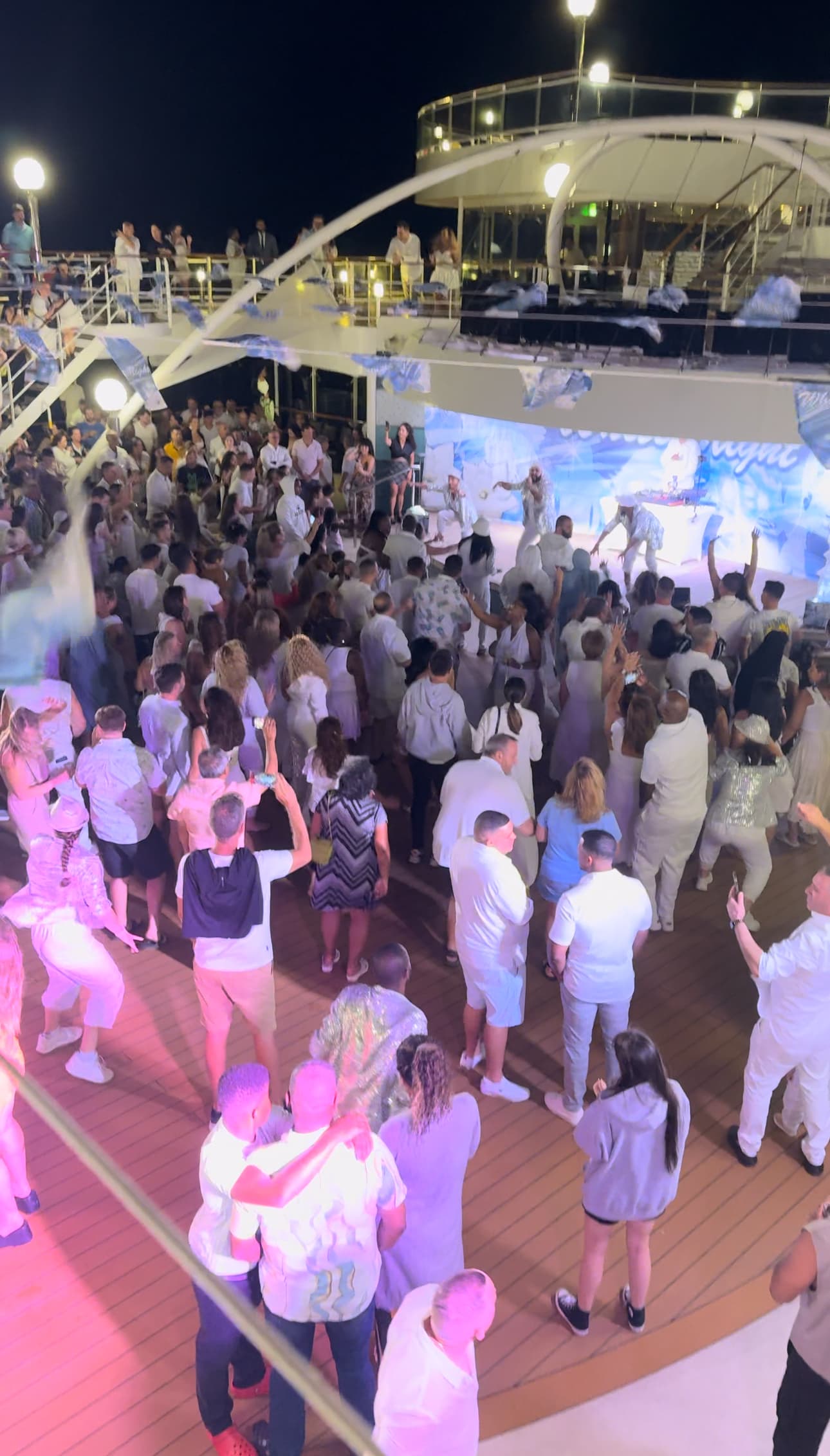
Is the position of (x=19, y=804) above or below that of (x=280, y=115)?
below

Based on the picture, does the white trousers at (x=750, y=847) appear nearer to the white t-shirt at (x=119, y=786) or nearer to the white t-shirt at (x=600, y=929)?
the white t-shirt at (x=600, y=929)

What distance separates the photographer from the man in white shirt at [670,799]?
5281 millimetres

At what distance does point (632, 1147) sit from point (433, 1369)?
1.05 metres

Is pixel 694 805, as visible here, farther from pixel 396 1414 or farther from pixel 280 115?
pixel 280 115

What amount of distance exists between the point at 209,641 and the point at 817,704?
3.66m

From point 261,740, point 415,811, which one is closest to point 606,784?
point 415,811

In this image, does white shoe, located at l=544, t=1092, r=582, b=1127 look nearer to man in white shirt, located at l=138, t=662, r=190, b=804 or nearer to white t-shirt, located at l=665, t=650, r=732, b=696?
man in white shirt, located at l=138, t=662, r=190, b=804

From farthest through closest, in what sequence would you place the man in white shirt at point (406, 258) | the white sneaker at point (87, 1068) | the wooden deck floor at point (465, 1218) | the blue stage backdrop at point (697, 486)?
the man in white shirt at point (406, 258) < the blue stage backdrop at point (697, 486) < the white sneaker at point (87, 1068) < the wooden deck floor at point (465, 1218)

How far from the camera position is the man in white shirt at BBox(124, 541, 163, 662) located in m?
7.77

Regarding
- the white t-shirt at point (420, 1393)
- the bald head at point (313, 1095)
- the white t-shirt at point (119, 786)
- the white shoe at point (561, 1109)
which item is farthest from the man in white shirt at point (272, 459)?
the white t-shirt at point (420, 1393)

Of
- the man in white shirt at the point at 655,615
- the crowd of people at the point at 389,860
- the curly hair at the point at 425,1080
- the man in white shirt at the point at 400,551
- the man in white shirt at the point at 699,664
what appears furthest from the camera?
the man in white shirt at the point at 400,551

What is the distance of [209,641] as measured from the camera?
6.29 metres

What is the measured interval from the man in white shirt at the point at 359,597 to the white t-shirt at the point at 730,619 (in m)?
2.37

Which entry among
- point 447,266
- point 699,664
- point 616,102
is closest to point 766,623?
point 699,664
